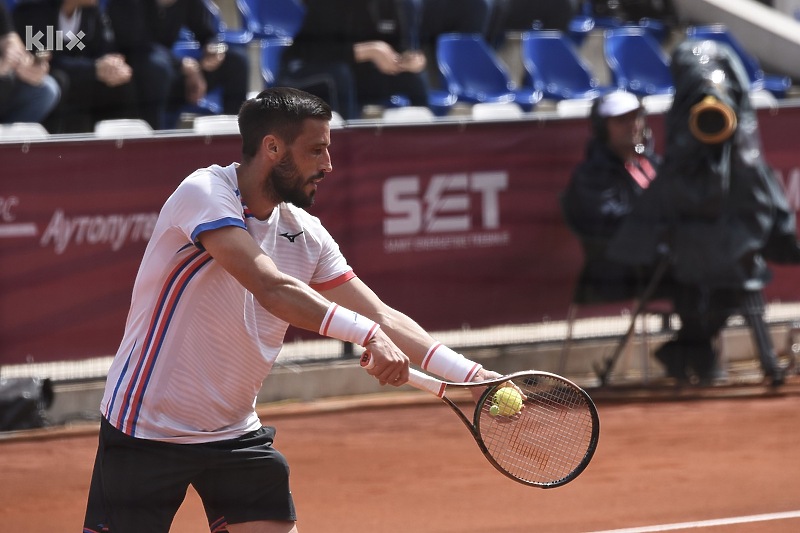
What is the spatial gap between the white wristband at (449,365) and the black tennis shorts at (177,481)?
552 millimetres

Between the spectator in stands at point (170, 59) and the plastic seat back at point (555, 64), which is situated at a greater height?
the spectator in stands at point (170, 59)

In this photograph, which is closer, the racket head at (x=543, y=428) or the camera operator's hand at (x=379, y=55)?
the racket head at (x=543, y=428)

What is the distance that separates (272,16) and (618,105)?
3.92 meters

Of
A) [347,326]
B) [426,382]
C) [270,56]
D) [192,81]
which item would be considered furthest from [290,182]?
[270,56]

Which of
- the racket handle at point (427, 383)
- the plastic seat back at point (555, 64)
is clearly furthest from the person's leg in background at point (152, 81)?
the racket handle at point (427, 383)

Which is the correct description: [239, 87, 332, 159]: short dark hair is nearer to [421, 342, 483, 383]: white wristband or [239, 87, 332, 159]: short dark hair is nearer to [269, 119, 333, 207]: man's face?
[269, 119, 333, 207]: man's face

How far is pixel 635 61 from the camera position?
13.1 metres

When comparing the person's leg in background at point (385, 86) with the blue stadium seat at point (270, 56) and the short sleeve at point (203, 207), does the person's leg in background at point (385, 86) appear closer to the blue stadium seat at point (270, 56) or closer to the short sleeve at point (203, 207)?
the blue stadium seat at point (270, 56)

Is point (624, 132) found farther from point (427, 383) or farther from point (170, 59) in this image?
point (427, 383)

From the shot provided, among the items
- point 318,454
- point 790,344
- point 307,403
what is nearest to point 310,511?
point 318,454

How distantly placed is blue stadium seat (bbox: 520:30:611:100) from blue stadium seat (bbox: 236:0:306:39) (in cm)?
228

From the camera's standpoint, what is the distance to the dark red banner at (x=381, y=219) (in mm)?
8102

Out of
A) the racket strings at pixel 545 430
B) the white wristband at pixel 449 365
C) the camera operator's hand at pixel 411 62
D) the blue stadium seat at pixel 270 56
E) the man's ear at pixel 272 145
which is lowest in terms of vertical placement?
the blue stadium seat at pixel 270 56

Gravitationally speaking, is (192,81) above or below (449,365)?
below
